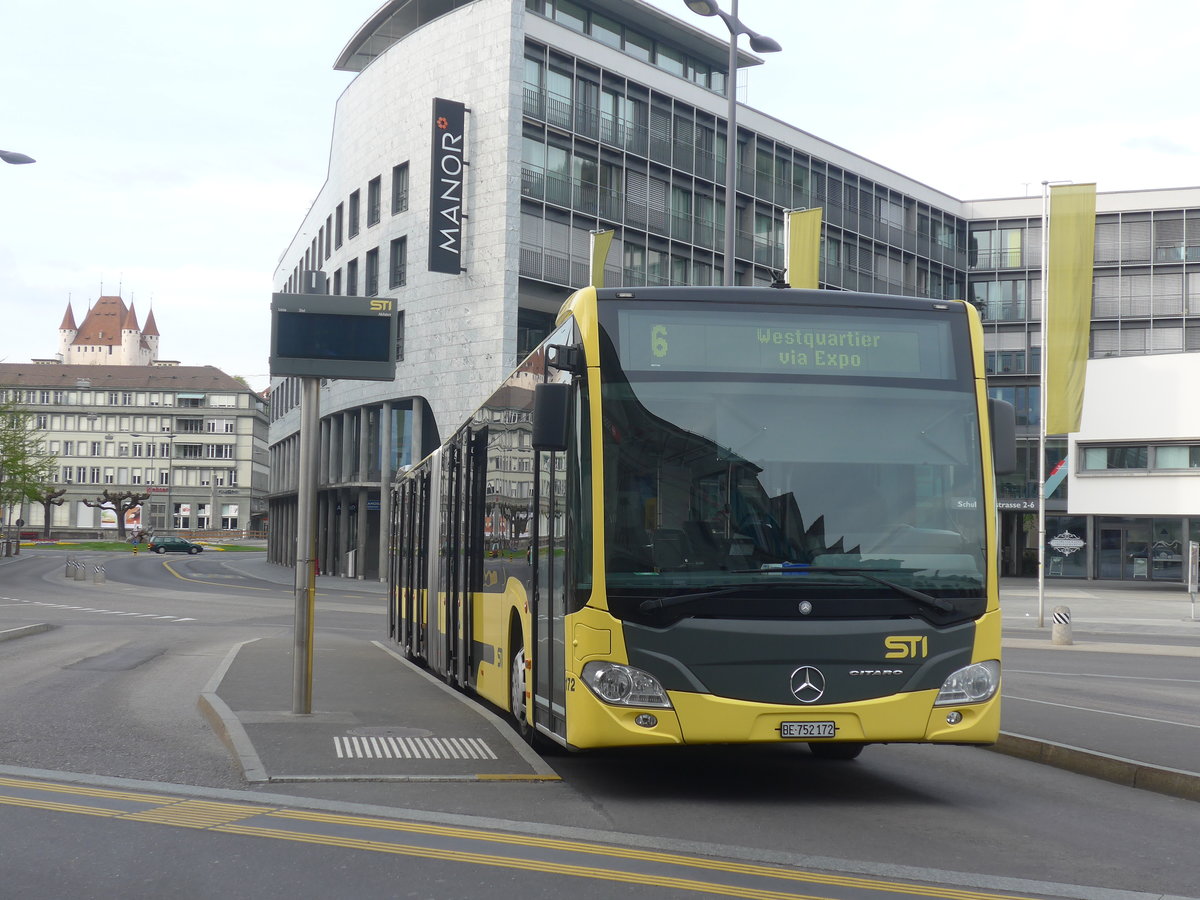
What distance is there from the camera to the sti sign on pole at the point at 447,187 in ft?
148

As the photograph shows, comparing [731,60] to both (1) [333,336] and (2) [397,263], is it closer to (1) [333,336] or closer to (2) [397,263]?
(1) [333,336]

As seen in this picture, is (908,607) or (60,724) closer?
(908,607)

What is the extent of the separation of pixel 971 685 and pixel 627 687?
2056 millimetres

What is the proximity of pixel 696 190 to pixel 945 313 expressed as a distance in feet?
147

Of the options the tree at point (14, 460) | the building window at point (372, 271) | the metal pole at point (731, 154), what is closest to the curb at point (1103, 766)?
the metal pole at point (731, 154)

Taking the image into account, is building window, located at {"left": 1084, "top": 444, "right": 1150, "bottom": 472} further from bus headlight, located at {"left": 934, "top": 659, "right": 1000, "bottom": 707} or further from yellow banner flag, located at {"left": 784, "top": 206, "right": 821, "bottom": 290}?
bus headlight, located at {"left": 934, "top": 659, "right": 1000, "bottom": 707}

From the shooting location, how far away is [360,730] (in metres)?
10.8

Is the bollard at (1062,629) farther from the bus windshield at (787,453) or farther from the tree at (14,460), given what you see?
the tree at (14,460)

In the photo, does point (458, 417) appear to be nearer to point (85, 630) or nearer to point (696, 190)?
point (696, 190)

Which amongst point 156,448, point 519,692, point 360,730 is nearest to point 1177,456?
point 519,692

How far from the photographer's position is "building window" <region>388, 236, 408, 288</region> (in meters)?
51.3

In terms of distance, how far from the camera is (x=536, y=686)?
9.34 meters

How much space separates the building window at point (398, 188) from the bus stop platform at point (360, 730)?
121 ft

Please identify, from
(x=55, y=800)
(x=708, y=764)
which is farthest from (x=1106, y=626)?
(x=55, y=800)
